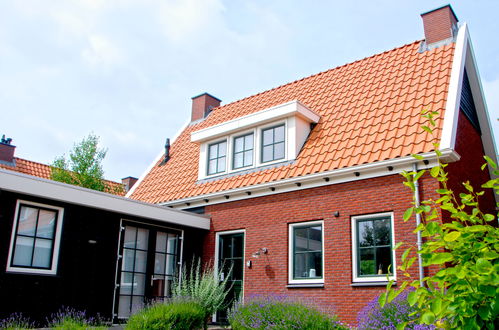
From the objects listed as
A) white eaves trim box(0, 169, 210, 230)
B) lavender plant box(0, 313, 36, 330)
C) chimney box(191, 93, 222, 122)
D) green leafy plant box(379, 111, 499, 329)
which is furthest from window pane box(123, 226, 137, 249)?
green leafy plant box(379, 111, 499, 329)

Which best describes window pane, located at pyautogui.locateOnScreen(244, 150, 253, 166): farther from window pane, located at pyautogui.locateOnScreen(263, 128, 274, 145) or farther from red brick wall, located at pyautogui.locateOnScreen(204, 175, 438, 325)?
red brick wall, located at pyautogui.locateOnScreen(204, 175, 438, 325)

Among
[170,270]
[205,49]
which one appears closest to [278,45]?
[205,49]

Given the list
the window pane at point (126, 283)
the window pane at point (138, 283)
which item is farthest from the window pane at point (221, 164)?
the window pane at point (126, 283)

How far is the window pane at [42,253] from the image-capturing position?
10.4 meters

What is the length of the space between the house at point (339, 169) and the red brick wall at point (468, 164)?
4cm

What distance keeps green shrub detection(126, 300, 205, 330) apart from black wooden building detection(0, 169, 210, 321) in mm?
1885

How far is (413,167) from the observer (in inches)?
401

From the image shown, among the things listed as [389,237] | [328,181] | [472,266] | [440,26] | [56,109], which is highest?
[440,26]

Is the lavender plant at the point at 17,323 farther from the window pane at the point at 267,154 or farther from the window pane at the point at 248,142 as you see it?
the window pane at the point at 248,142

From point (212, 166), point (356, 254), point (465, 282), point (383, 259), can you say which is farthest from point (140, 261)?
point (465, 282)

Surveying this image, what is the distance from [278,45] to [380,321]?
17.4 feet

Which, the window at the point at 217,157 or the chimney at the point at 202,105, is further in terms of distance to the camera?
the chimney at the point at 202,105

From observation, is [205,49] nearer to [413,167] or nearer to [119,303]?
[413,167]

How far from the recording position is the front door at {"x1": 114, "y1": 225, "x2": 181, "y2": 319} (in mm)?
11930
